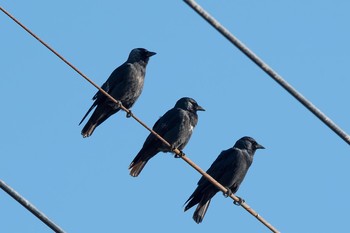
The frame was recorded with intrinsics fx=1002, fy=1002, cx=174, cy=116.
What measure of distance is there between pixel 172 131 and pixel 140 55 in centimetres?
163

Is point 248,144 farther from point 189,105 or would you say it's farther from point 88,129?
point 88,129

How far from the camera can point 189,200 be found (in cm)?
1291

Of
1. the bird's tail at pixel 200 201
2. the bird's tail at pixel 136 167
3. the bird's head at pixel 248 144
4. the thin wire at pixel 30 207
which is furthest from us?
the bird's head at pixel 248 144

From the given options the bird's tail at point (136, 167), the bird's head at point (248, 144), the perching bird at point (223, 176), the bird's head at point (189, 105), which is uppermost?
the bird's head at point (248, 144)

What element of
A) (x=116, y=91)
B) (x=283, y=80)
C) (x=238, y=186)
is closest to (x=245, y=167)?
(x=238, y=186)

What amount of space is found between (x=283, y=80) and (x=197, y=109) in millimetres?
7750

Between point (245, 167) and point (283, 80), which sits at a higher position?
point (245, 167)

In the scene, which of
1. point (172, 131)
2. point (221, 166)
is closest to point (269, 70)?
point (172, 131)

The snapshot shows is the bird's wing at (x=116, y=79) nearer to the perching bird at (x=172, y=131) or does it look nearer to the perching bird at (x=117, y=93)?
the perching bird at (x=117, y=93)

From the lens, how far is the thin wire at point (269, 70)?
18.6ft

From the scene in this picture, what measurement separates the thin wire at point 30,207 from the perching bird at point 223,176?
7.15 meters

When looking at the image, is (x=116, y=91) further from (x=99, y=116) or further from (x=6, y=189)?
(x=6, y=189)

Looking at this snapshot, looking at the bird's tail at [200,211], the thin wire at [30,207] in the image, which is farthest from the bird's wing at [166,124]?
the thin wire at [30,207]

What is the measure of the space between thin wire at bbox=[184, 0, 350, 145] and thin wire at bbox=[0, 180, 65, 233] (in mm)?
1435
